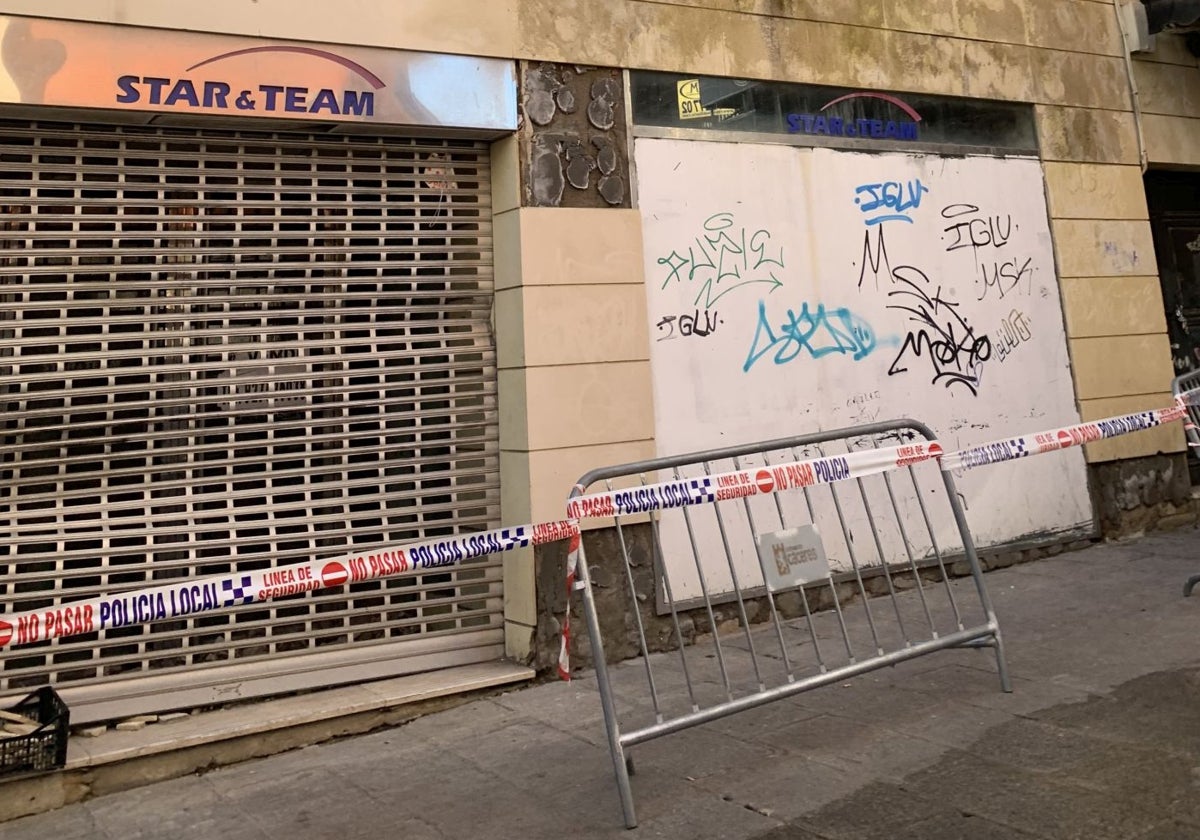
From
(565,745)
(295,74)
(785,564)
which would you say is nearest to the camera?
(785,564)

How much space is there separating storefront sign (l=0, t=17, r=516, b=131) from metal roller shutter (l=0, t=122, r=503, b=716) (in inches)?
10.9

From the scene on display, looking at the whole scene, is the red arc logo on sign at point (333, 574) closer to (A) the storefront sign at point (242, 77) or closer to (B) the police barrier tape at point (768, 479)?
(B) the police barrier tape at point (768, 479)

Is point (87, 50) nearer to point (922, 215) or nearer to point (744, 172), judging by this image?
point (744, 172)

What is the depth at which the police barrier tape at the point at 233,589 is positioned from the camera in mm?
3410

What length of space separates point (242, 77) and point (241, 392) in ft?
5.61

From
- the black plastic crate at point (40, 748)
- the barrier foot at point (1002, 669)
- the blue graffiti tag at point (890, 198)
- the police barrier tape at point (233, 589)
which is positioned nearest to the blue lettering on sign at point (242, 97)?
the police barrier tape at point (233, 589)

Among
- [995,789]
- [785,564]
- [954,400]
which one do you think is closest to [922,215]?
[954,400]

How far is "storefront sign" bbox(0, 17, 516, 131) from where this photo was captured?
4.80m

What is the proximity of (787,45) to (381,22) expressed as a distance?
2.95m

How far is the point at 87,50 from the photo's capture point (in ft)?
16.1

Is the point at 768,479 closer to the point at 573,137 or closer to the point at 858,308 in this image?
the point at 573,137

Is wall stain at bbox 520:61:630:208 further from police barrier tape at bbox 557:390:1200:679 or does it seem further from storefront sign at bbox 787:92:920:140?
police barrier tape at bbox 557:390:1200:679

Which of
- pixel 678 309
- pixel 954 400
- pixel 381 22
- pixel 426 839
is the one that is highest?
pixel 381 22

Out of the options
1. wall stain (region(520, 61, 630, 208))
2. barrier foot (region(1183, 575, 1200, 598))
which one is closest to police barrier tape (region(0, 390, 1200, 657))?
barrier foot (region(1183, 575, 1200, 598))
